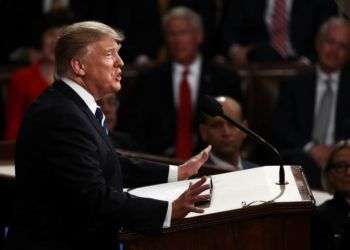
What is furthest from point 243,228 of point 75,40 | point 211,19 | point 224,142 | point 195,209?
point 211,19

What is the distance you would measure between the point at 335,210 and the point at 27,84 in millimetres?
2609

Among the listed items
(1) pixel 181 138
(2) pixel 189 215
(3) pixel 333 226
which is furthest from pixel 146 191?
(1) pixel 181 138

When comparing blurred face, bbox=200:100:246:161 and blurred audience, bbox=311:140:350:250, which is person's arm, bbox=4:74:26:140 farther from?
blurred audience, bbox=311:140:350:250

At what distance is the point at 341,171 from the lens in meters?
3.80

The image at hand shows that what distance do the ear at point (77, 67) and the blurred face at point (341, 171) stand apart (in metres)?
1.34

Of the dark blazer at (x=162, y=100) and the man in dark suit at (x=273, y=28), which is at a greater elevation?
the man in dark suit at (x=273, y=28)

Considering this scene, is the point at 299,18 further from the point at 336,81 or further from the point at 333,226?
the point at 333,226

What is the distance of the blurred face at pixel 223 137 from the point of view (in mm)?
4270

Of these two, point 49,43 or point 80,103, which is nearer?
point 80,103

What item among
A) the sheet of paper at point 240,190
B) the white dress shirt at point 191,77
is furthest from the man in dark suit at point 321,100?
the sheet of paper at point 240,190

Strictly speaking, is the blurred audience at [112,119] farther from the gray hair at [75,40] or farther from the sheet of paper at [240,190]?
the gray hair at [75,40]

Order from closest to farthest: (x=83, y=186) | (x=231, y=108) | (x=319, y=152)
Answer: (x=83, y=186) < (x=231, y=108) < (x=319, y=152)

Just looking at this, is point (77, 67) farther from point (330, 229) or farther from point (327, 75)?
point (327, 75)

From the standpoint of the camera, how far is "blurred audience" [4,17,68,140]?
554 cm
